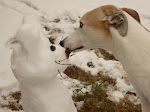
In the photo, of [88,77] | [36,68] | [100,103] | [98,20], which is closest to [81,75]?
[88,77]

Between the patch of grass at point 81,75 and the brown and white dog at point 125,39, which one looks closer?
the brown and white dog at point 125,39

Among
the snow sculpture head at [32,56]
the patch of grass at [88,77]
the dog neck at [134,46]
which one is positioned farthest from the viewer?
the patch of grass at [88,77]

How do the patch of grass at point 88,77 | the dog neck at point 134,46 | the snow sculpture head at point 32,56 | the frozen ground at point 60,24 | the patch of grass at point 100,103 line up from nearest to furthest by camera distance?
the snow sculpture head at point 32,56 < the dog neck at point 134,46 < the patch of grass at point 100,103 < the frozen ground at point 60,24 < the patch of grass at point 88,77

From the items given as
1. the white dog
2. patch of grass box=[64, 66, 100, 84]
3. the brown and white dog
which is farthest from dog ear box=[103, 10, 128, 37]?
patch of grass box=[64, 66, 100, 84]

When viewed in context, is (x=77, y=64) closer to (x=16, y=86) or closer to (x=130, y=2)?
(x=16, y=86)

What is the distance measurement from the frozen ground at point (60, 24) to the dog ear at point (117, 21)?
50.5 inches

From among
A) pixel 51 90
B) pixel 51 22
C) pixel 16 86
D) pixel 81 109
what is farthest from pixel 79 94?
pixel 51 22

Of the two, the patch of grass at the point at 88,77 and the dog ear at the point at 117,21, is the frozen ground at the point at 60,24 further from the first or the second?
the dog ear at the point at 117,21

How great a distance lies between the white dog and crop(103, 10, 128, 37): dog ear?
464 mm

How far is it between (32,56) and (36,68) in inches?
3.5

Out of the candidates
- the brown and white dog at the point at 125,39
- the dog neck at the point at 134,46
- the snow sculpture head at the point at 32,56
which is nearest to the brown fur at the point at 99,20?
the brown and white dog at the point at 125,39

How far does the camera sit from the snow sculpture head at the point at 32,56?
131 centimetres

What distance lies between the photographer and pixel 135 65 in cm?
156

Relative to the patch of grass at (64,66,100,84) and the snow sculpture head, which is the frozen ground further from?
the snow sculpture head
